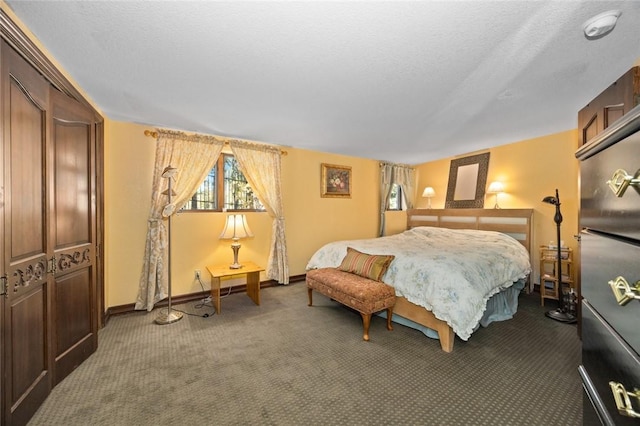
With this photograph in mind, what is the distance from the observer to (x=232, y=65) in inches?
83.9

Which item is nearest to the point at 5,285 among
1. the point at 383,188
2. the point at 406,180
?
the point at 383,188

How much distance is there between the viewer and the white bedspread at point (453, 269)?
7.84ft

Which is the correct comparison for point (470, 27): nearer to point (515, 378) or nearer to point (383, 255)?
point (383, 255)

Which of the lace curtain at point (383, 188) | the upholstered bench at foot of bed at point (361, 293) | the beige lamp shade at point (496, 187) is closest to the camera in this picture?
the upholstered bench at foot of bed at point (361, 293)

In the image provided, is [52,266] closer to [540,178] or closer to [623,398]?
[623,398]

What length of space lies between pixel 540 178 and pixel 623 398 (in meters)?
4.64

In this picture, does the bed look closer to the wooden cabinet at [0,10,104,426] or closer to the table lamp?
the table lamp

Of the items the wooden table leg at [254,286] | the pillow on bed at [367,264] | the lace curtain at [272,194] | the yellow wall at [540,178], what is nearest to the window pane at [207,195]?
the lace curtain at [272,194]

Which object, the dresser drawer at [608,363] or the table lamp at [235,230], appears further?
the table lamp at [235,230]

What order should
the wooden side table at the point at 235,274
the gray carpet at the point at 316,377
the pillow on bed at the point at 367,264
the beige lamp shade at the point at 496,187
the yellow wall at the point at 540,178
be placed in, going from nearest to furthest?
the gray carpet at the point at 316,377, the pillow on bed at the point at 367,264, the wooden side table at the point at 235,274, the yellow wall at the point at 540,178, the beige lamp shade at the point at 496,187

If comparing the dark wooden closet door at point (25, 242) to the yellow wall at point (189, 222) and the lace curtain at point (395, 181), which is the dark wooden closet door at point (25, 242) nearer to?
the yellow wall at point (189, 222)

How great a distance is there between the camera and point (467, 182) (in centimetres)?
504

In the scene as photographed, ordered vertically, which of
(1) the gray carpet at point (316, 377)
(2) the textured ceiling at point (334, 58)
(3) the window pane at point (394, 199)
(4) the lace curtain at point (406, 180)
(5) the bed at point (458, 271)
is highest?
(2) the textured ceiling at point (334, 58)

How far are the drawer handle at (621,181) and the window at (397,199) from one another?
18.5 ft
